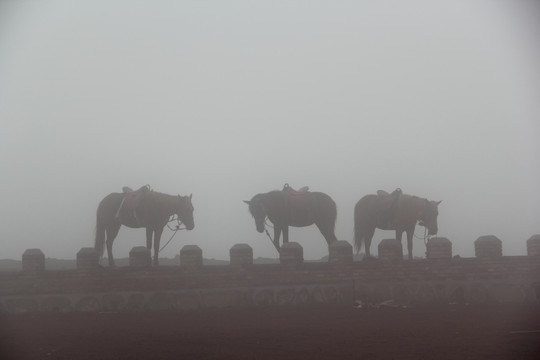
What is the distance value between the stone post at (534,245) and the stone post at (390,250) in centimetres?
262

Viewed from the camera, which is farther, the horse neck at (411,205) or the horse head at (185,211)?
the horse neck at (411,205)

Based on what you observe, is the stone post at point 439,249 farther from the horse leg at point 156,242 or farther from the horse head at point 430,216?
the horse leg at point 156,242

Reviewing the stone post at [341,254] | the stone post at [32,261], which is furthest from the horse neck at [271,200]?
the stone post at [32,261]

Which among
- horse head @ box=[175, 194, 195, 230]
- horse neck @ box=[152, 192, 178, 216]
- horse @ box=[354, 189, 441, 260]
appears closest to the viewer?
horse neck @ box=[152, 192, 178, 216]

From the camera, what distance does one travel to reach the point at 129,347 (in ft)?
32.7

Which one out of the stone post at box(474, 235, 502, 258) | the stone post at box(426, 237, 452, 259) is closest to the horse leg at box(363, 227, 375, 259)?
the stone post at box(426, 237, 452, 259)

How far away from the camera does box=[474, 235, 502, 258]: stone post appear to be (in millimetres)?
17297

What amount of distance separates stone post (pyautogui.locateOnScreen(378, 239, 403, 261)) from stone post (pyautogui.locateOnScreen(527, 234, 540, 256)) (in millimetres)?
2625

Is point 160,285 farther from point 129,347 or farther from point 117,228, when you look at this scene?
point 129,347

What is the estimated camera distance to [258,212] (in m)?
18.7

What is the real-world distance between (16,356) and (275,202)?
9712 millimetres

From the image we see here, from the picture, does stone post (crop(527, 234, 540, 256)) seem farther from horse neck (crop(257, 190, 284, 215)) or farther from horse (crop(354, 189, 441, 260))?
horse neck (crop(257, 190, 284, 215))

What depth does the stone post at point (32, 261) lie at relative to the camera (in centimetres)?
Result: 1636

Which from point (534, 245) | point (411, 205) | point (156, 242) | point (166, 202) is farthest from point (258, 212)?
point (534, 245)
